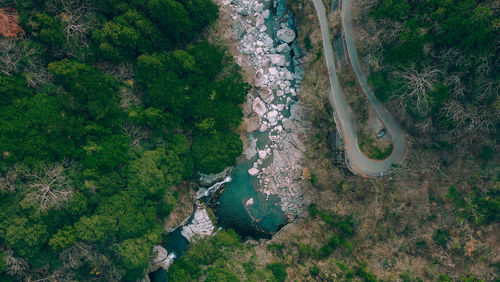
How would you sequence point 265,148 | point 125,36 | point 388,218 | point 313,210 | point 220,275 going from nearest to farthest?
point 125,36, point 220,275, point 388,218, point 313,210, point 265,148

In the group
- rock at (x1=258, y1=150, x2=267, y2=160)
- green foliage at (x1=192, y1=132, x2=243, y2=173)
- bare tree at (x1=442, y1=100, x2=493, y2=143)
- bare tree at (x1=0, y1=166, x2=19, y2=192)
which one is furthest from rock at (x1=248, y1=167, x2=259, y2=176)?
bare tree at (x1=0, y1=166, x2=19, y2=192)

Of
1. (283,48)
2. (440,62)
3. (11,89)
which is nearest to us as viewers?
(11,89)

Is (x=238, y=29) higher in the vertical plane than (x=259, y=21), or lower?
higher

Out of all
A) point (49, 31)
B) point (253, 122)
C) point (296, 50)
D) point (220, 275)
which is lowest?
point (220, 275)

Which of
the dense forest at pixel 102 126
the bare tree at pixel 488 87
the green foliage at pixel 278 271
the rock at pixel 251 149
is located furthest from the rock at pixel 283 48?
the green foliage at pixel 278 271

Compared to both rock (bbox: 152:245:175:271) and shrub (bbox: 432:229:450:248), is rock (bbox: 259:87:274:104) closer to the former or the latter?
rock (bbox: 152:245:175:271)

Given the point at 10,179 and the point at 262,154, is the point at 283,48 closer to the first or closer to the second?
the point at 262,154

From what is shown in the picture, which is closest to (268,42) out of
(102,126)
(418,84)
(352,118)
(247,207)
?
(352,118)

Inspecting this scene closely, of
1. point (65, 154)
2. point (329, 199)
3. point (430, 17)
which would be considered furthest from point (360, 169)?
point (65, 154)

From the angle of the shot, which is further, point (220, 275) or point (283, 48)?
point (283, 48)
